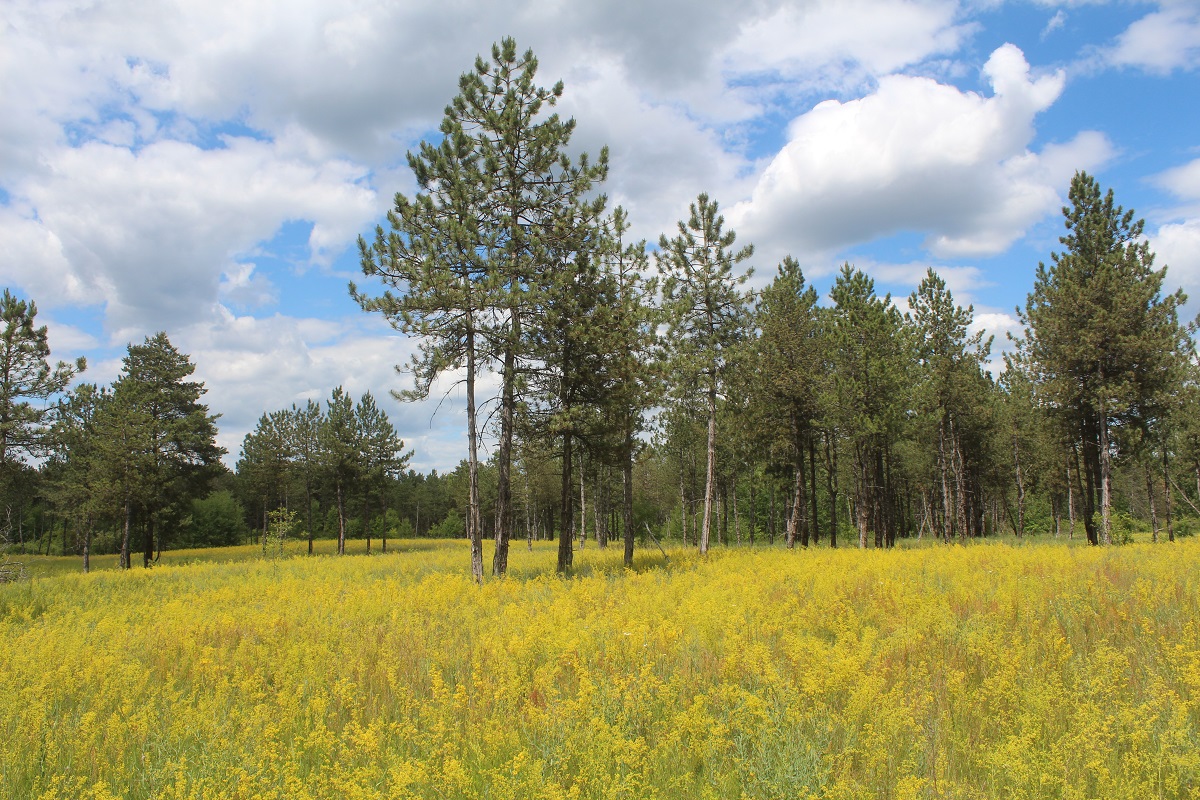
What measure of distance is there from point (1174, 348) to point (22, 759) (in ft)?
107

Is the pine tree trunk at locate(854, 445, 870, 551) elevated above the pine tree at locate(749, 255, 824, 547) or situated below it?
below

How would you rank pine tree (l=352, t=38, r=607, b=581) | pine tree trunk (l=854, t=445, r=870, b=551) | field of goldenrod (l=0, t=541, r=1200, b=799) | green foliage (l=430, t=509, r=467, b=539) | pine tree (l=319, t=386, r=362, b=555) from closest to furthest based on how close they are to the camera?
field of goldenrod (l=0, t=541, r=1200, b=799), pine tree (l=352, t=38, r=607, b=581), pine tree trunk (l=854, t=445, r=870, b=551), pine tree (l=319, t=386, r=362, b=555), green foliage (l=430, t=509, r=467, b=539)

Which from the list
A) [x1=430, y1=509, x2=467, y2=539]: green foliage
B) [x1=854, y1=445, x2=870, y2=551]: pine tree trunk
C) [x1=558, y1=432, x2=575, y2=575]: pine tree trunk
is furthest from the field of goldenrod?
[x1=430, y1=509, x2=467, y2=539]: green foliage

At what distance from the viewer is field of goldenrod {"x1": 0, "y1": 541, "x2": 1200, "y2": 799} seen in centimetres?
396

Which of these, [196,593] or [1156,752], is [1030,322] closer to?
[1156,752]

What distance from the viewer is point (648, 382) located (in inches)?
633

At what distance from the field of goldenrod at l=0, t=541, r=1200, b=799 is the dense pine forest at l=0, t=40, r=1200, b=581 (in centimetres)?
726

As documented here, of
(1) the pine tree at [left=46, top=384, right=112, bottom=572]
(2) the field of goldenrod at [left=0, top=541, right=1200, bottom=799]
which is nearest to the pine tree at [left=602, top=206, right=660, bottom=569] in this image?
(2) the field of goldenrod at [left=0, top=541, right=1200, bottom=799]

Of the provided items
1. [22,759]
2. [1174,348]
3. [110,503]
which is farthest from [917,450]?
[110,503]

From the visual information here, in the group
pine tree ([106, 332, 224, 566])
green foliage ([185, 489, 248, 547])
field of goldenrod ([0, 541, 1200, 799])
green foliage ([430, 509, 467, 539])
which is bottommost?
green foliage ([430, 509, 467, 539])

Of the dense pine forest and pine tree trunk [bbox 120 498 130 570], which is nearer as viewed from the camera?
the dense pine forest

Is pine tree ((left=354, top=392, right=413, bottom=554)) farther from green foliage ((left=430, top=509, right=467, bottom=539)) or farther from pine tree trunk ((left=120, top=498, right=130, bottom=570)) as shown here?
green foliage ((left=430, top=509, right=467, bottom=539))

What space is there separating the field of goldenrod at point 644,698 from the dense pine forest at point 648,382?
7259mm

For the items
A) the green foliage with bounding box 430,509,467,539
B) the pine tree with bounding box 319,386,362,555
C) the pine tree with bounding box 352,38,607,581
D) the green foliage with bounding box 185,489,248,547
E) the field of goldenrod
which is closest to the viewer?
the field of goldenrod
